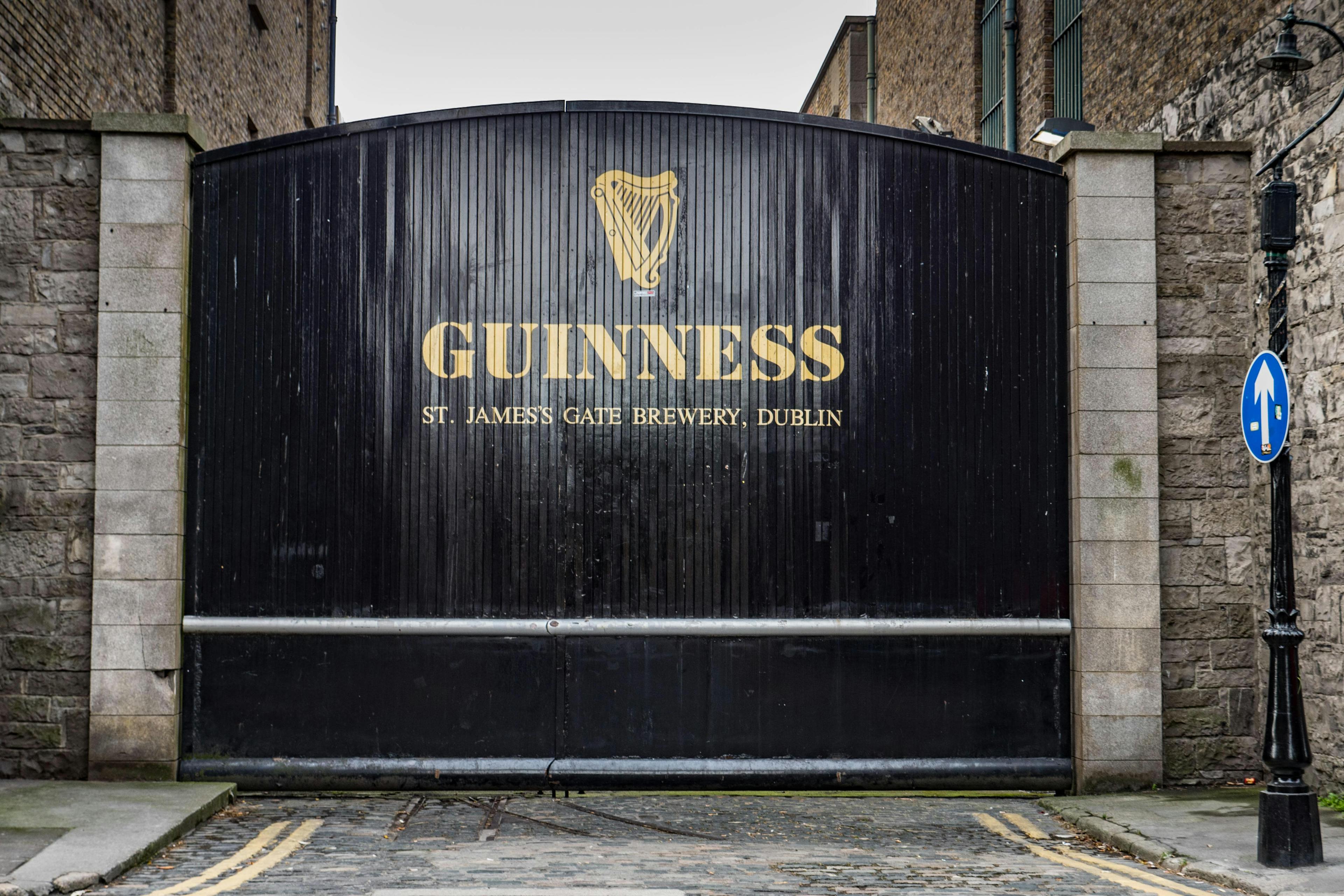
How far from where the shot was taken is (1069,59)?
16.7 m

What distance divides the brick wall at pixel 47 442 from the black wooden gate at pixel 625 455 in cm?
79

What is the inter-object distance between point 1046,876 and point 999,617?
2.94 metres

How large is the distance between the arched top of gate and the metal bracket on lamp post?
7.61ft

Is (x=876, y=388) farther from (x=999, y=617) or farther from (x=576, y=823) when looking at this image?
(x=576, y=823)

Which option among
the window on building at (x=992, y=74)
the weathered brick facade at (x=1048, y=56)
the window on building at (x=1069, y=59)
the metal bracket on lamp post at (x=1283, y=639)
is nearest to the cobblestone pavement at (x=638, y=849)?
the metal bracket on lamp post at (x=1283, y=639)

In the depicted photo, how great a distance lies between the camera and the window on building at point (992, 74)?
65.0 feet

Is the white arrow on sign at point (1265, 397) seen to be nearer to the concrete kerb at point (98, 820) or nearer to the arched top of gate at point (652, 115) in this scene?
the arched top of gate at point (652, 115)

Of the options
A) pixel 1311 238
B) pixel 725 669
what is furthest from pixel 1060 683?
pixel 1311 238

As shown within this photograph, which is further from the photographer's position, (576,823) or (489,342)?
(489,342)

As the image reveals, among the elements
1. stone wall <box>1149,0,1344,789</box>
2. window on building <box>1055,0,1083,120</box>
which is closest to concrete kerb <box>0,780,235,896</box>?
stone wall <box>1149,0,1344,789</box>

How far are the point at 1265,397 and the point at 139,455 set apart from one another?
7841 millimetres

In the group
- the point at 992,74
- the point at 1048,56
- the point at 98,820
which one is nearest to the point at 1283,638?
the point at 98,820

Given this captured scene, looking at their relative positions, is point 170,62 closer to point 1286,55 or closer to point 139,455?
point 139,455

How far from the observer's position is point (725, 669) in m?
9.89
